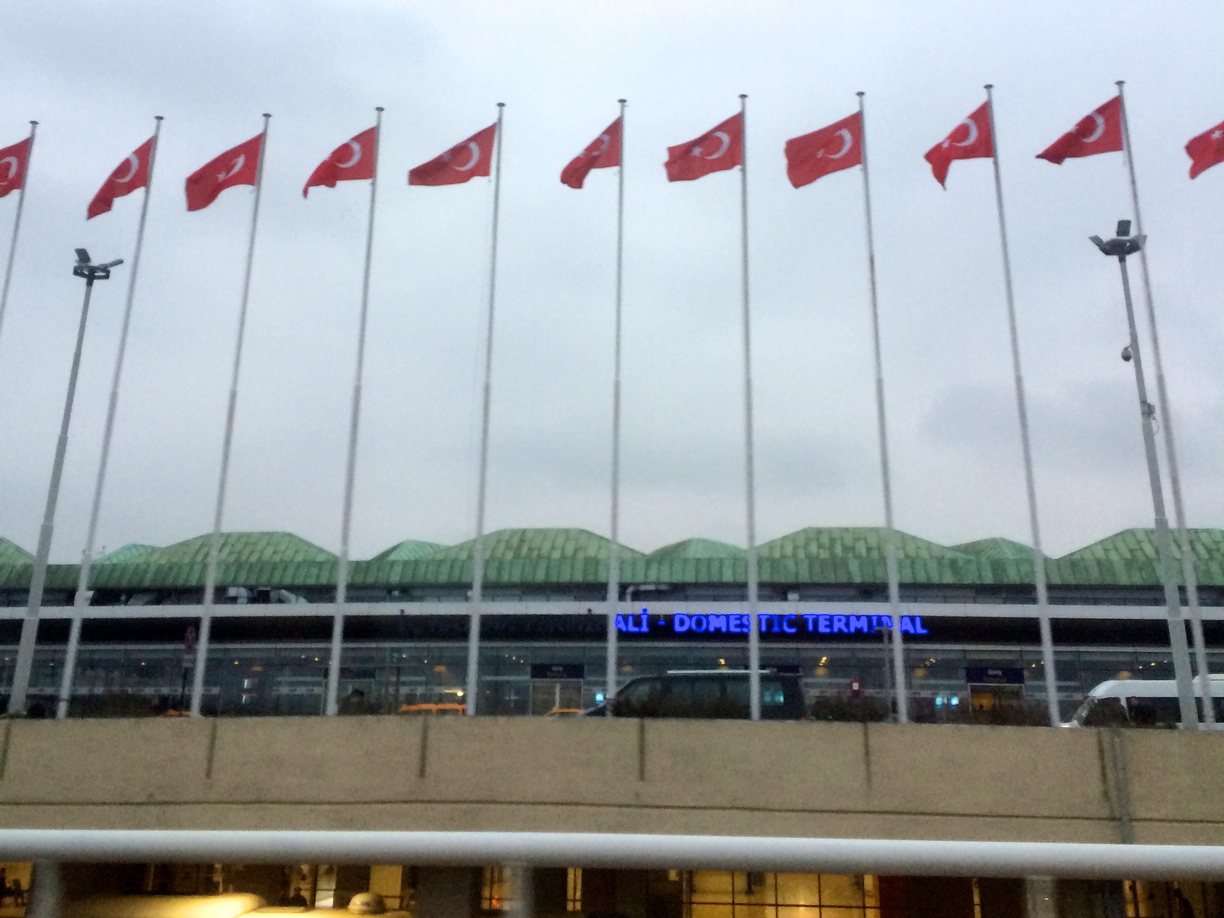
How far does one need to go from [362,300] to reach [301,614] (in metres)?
18.9

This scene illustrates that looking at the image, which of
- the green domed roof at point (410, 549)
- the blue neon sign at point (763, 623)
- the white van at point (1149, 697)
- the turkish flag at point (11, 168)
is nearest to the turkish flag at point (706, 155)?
the turkish flag at point (11, 168)

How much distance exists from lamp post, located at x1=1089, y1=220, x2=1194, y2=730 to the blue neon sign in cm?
1703

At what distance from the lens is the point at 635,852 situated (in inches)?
148

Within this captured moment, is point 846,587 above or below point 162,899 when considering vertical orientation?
above

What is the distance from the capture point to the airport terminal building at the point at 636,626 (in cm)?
3941

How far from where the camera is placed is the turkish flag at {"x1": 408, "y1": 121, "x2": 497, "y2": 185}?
24109mm

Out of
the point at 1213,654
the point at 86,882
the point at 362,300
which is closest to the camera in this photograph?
the point at 86,882

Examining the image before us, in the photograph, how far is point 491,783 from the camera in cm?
1684

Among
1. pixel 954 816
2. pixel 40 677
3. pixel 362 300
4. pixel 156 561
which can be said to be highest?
pixel 362 300

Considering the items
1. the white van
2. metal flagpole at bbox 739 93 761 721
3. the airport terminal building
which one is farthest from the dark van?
the airport terminal building

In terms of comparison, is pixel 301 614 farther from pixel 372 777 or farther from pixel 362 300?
pixel 372 777

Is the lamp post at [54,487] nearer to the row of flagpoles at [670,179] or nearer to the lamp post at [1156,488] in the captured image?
the row of flagpoles at [670,179]

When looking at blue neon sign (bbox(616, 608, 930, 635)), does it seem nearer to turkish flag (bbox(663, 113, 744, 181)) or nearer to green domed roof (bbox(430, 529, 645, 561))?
green domed roof (bbox(430, 529, 645, 561))

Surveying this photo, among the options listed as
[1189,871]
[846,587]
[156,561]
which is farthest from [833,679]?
[1189,871]
